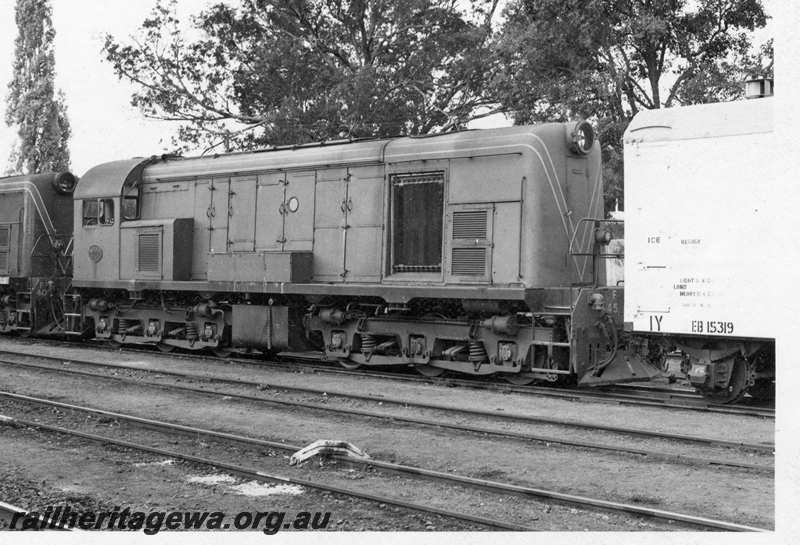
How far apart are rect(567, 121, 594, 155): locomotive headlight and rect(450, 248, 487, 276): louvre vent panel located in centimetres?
198

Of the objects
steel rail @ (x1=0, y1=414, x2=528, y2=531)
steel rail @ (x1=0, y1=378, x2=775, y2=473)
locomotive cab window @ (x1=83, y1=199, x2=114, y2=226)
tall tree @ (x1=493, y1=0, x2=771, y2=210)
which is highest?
tall tree @ (x1=493, y1=0, x2=771, y2=210)

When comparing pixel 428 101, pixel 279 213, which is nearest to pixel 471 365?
pixel 279 213

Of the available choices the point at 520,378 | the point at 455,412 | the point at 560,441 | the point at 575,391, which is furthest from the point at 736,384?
the point at 455,412

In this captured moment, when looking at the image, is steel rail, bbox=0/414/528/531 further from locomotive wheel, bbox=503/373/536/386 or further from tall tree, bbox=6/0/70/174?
tall tree, bbox=6/0/70/174

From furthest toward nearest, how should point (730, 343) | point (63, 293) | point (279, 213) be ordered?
point (63, 293)
point (279, 213)
point (730, 343)

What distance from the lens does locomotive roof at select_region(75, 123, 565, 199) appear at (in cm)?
1285

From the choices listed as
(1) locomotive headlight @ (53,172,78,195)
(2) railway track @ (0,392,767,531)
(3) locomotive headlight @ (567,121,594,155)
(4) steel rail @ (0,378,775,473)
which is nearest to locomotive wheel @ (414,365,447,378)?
(4) steel rail @ (0,378,775,473)

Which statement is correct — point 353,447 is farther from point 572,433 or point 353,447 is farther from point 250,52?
point 250,52

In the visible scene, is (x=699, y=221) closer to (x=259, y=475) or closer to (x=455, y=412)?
(x=455, y=412)

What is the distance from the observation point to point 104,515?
19.9 ft

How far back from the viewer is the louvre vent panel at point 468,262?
42.3ft

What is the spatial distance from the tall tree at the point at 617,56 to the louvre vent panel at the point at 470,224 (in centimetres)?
588

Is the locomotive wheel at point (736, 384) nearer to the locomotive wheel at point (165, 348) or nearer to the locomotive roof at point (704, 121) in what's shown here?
the locomotive roof at point (704, 121)

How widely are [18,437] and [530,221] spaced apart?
7041 millimetres
